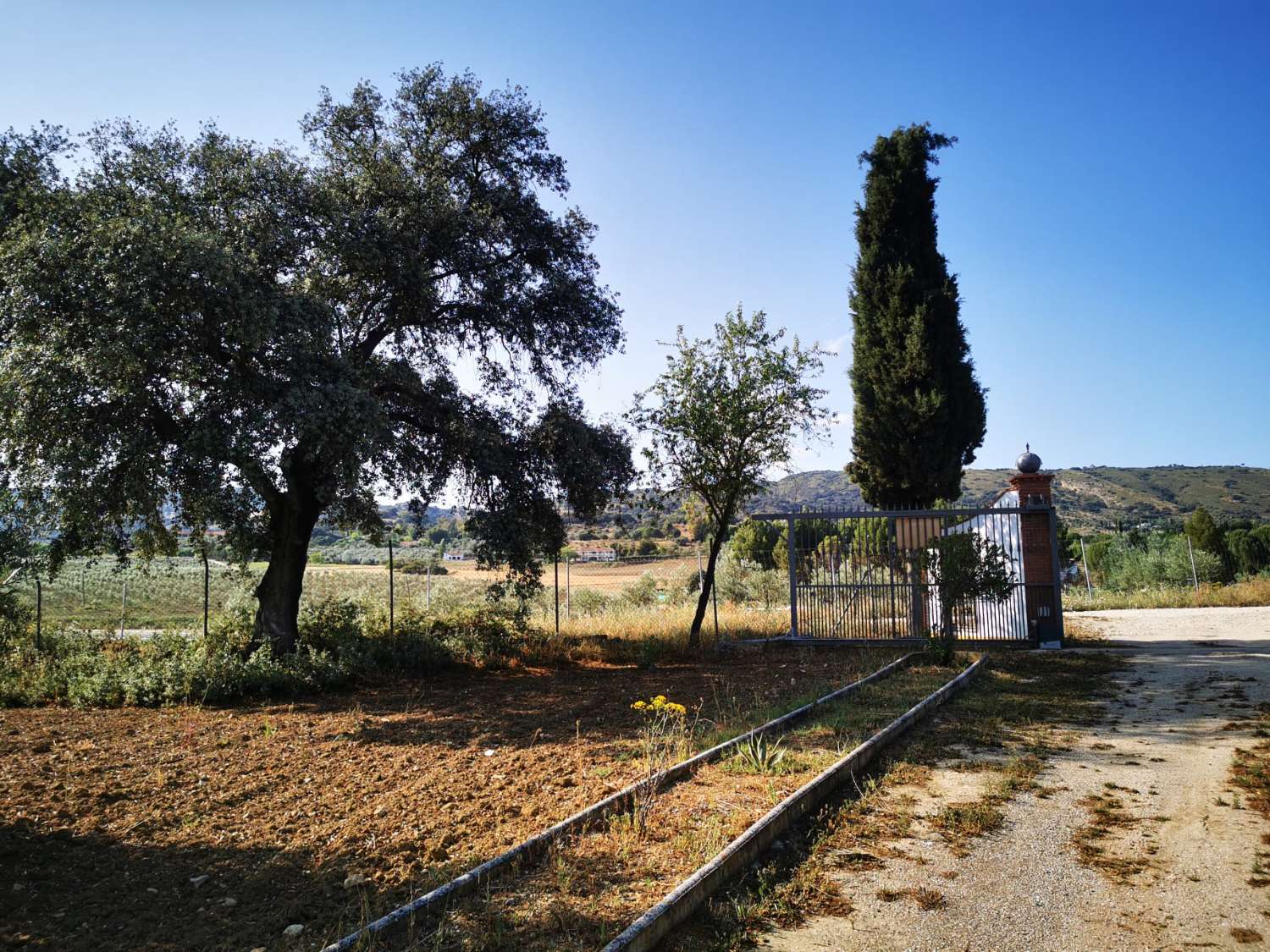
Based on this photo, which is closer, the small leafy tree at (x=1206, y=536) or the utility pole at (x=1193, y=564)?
the utility pole at (x=1193, y=564)

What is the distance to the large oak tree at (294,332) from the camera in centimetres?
954

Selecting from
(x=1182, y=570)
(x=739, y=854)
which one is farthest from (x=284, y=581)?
(x=1182, y=570)

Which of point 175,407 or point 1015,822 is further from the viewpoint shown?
point 175,407

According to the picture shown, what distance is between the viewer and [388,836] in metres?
5.22

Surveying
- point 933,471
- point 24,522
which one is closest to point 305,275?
point 24,522

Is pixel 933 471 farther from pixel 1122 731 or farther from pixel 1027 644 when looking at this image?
pixel 1122 731

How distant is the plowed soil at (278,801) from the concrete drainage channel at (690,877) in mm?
247

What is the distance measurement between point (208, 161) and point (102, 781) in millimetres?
8955

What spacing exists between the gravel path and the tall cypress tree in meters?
11.3

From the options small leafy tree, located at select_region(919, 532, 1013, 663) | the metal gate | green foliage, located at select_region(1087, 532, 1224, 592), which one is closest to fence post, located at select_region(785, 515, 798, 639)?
the metal gate

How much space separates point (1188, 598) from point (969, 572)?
15475 millimetres

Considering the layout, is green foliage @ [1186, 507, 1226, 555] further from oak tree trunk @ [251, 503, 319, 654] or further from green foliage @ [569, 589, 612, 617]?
oak tree trunk @ [251, 503, 319, 654]

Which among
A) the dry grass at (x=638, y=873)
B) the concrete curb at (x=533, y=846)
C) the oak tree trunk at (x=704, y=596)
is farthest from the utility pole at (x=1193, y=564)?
the dry grass at (x=638, y=873)

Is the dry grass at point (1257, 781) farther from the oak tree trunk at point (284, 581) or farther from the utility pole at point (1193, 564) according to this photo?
the utility pole at point (1193, 564)
